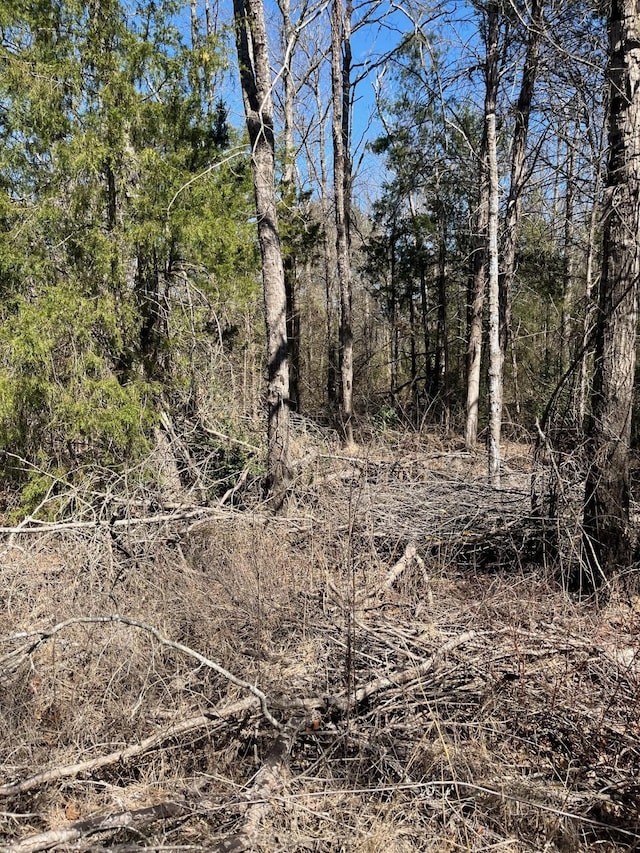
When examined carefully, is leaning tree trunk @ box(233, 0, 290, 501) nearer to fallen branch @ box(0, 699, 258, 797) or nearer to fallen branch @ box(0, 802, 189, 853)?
fallen branch @ box(0, 699, 258, 797)

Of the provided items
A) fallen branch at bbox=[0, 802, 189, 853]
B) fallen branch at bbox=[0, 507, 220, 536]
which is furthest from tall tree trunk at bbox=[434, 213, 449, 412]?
fallen branch at bbox=[0, 802, 189, 853]

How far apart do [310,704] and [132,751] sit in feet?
2.89

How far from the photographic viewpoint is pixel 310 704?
311 cm

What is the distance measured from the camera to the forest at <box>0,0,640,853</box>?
2699mm

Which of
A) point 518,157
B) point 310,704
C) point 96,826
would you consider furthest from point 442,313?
point 96,826

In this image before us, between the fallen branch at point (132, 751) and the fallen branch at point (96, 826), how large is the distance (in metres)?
0.26

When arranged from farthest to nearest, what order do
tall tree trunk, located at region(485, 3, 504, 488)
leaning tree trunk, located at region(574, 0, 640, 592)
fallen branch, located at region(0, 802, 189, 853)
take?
tall tree trunk, located at region(485, 3, 504, 488) < leaning tree trunk, located at region(574, 0, 640, 592) < fallen branch, located at region(0, 802, 189, 853)

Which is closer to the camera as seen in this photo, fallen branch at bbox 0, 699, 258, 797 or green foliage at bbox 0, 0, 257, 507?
fallen branch at bbox 0, 699, 258, 797

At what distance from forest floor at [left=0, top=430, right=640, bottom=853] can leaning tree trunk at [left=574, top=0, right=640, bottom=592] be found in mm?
448

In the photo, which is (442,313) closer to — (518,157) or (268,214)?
(518,157)

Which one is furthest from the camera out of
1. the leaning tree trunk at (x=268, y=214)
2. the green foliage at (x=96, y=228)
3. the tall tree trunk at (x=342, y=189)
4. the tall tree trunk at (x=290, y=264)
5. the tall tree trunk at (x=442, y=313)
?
the tall tree trunk at (x=442, y=313)

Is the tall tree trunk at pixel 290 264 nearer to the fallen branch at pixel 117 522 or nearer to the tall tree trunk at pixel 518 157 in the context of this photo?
the tall tree trunk at pixel 518 157

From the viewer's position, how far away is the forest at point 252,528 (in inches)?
106

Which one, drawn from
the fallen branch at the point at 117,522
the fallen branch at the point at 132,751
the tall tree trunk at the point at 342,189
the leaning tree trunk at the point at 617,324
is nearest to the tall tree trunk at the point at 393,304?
the tall tree trunk at the point at 342,189
